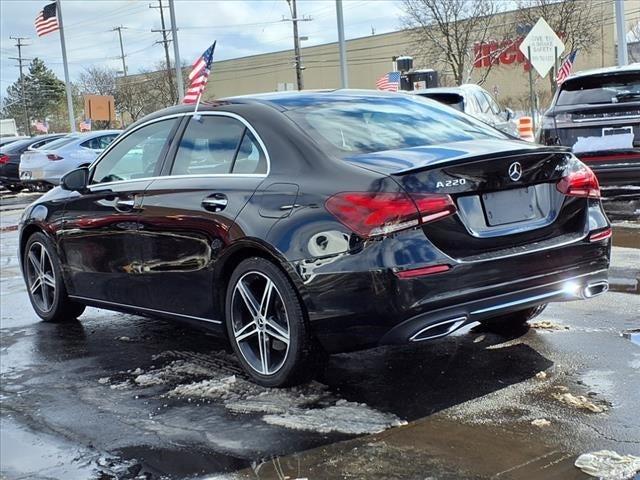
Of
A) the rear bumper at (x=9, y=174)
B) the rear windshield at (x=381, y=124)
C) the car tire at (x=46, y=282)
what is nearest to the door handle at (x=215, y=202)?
the rear windshield at (x=381, y=124)

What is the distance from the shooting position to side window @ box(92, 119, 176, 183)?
5.20m

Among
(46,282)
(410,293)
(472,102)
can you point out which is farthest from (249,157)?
(472,102)

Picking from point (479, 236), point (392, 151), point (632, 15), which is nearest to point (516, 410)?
point (479, 236)

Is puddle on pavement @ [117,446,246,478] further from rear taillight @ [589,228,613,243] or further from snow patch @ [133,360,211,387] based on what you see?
rear taillight @ [589,228,613,243]

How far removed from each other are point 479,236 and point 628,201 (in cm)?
807

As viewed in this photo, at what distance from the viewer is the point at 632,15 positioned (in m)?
63.8

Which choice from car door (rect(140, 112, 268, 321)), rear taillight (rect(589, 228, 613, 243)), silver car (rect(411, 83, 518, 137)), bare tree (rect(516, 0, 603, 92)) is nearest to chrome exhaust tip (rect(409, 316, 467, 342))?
rear taillight (rect(589, 228, 613, 243))

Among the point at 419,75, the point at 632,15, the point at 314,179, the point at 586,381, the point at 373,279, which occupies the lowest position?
the point at 586,381

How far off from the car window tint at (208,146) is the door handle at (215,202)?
19 cm

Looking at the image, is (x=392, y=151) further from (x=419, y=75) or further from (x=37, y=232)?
(x=419, y=75)

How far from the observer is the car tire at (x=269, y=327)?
158 inches

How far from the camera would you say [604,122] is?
30.2 ft

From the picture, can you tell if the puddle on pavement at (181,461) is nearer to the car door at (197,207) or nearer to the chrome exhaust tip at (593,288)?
the car door at (197,207)

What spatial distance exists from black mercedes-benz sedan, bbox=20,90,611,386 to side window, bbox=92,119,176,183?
0.07ft
